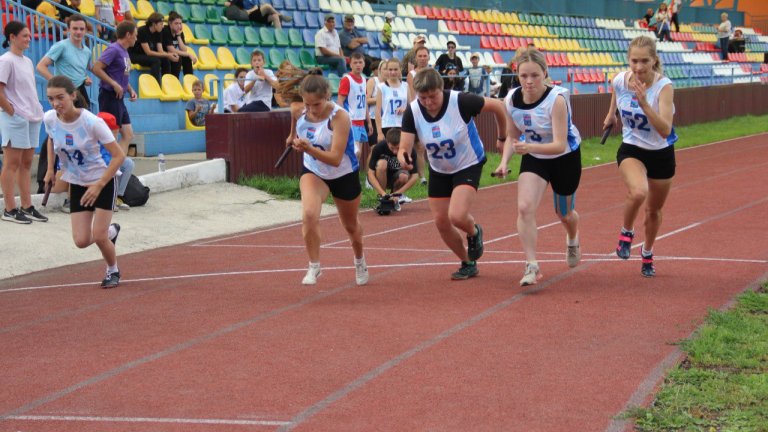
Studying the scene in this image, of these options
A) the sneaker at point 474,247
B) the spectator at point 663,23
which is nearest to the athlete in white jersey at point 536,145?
the sneaker at point 474,247

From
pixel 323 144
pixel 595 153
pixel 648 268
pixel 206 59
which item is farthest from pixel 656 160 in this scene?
pixel 595 153

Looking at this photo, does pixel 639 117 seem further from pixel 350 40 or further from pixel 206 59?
pixel 350 40

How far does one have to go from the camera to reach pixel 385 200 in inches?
567

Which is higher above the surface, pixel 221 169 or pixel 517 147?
pixel 517 147

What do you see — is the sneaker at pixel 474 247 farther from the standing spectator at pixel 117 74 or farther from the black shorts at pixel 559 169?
the standing spectator at pixel 117 74

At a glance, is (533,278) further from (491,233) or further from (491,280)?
(491,233)

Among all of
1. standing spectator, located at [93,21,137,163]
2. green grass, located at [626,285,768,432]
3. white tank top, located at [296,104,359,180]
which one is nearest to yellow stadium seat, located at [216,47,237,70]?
standing spectator, located at [93,21,137,163]

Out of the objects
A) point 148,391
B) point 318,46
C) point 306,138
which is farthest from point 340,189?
point 318,46

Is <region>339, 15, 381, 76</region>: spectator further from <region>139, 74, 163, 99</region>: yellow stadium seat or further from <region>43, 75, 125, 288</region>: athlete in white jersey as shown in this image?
<region>43, 75, 125, 288</region>: athlete in white jersey

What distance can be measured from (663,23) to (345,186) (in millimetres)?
36560

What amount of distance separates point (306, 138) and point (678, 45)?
3736cm

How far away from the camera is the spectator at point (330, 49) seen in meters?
22.6

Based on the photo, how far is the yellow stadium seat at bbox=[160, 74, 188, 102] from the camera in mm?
18609

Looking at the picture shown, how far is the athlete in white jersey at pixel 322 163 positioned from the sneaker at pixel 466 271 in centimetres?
89
